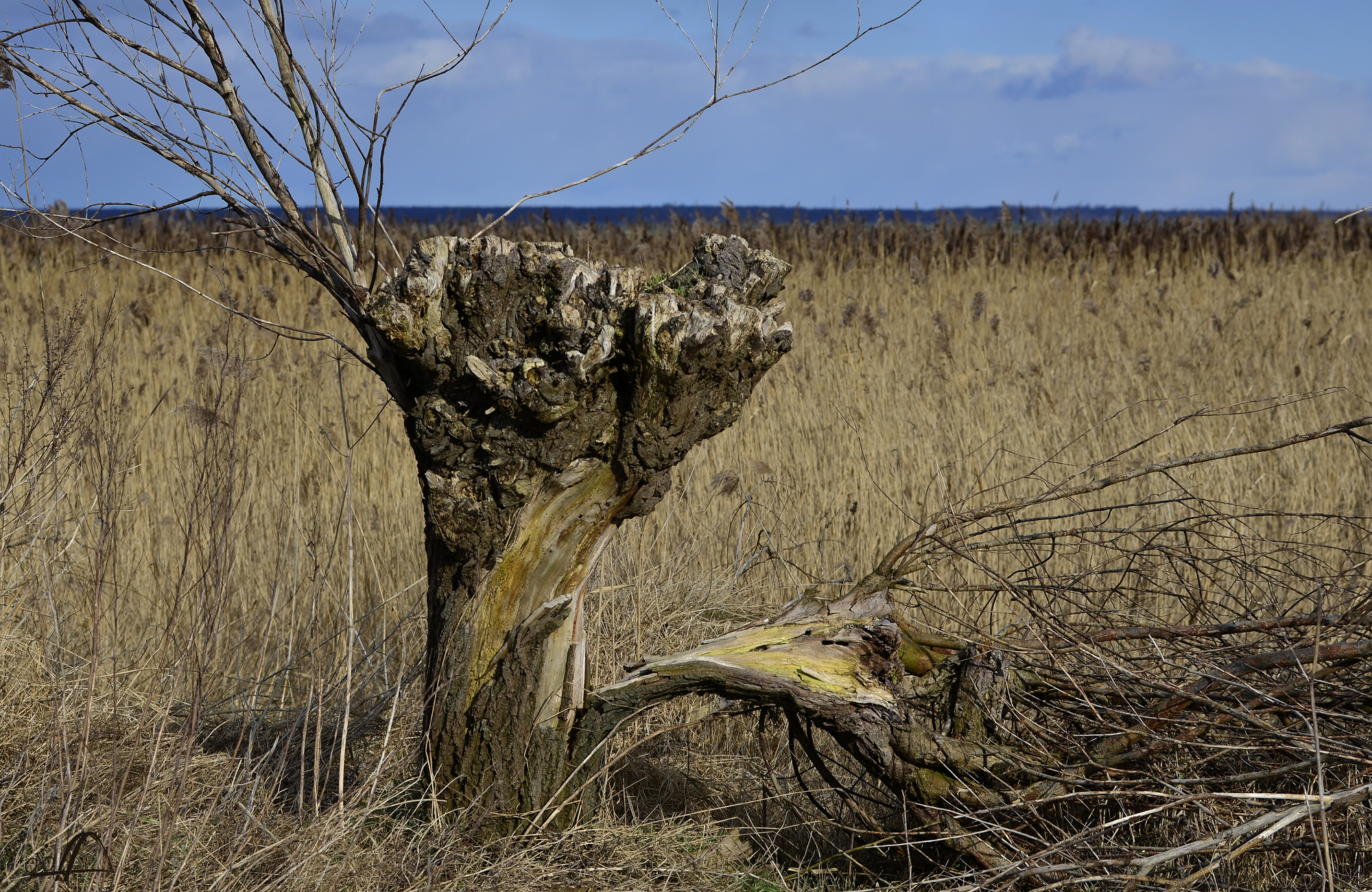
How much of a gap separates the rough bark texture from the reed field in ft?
0.72

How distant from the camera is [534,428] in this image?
2355 millimetres

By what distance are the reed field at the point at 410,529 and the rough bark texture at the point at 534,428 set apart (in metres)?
0.22

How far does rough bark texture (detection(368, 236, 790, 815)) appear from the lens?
2273mm

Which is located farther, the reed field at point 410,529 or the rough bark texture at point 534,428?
the reed field at point 410,529

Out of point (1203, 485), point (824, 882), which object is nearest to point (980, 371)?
point (1203, 485)

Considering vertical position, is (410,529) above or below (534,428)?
below

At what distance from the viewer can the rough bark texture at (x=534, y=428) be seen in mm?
2273

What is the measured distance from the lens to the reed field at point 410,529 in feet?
8.04

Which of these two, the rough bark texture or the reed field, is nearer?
the rough bark texture

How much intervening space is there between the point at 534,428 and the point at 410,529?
2.88 meters

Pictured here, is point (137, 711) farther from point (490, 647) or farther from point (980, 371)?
point (980, 371)

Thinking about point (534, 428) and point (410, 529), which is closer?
point (534, 428)

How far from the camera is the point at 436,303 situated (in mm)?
2273

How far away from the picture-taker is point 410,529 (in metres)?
5.01
